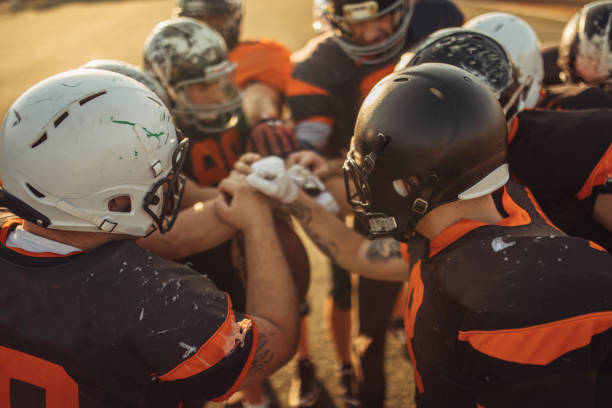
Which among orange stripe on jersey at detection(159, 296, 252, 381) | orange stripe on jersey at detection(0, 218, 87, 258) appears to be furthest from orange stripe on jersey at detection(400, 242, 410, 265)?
orange stripe on jersey at detection(0, 218, 87, 258)

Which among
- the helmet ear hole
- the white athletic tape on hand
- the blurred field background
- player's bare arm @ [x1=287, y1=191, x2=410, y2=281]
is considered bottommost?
the blurred field background

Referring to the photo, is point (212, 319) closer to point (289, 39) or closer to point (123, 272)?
point (123, 272)

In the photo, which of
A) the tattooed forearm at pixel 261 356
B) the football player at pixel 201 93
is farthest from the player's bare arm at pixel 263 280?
the football player at pixel 201 93

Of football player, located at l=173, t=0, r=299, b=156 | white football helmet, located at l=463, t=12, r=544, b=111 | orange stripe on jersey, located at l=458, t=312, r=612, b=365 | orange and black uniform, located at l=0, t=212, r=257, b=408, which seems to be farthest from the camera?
football player, located at l=173, t=0, r=299, b=156

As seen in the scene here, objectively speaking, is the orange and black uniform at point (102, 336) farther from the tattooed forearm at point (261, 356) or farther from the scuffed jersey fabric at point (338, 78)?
the scuffed jersey fabric at point (338, 78)

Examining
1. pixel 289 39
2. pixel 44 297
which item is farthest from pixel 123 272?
pixel 289 39

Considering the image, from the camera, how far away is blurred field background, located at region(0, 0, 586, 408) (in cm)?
370

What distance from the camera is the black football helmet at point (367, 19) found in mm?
2988

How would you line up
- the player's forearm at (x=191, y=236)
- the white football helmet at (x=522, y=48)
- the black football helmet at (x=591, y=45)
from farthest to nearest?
the black football helmet at (x=591, y=45) → the white football helmet at (x=522, y=48) → the player's forearm at (x=191, y=236)

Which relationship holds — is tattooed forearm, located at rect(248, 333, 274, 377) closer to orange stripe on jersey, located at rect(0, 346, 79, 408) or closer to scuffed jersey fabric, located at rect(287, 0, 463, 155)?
orange stripe on jersey, located at rect(0, 346, 79, 408)

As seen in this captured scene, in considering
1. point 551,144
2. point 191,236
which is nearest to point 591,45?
point 551,144

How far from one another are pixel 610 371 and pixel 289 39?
16438 millimetres

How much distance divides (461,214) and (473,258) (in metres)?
0.23

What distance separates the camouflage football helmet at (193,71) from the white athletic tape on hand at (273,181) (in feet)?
2.66
